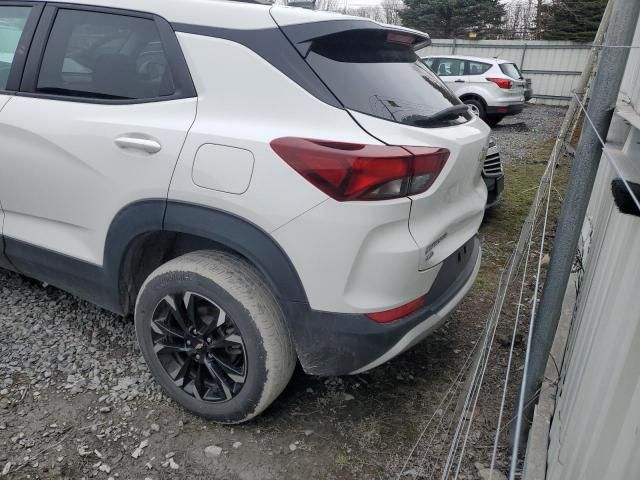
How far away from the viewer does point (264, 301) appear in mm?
2070

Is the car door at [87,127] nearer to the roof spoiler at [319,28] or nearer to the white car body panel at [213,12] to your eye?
the white car body panel at [213,12]

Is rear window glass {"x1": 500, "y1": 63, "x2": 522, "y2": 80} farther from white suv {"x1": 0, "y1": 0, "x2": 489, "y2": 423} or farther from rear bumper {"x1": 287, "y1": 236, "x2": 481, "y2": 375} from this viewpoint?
rear bumper {"x1": 287, "y1": 236, "x2": 481, "y2": 375}

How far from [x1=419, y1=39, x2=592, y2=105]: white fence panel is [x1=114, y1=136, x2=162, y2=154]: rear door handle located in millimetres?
18186

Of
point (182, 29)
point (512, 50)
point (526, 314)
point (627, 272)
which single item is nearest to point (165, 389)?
point (182, 29)

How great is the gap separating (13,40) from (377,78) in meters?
2.03

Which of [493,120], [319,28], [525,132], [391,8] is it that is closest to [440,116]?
[319,28]

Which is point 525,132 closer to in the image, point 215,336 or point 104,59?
point 104,59

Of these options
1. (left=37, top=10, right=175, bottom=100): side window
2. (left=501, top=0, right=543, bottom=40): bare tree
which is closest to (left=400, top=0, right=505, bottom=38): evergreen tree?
(left=501, top=0, right=543, bottom=40): bare tree

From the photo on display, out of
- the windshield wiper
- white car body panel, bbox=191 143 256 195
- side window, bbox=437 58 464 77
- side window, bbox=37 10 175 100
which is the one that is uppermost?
side window, bbox=37 10 175 100

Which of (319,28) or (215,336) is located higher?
(319,28)

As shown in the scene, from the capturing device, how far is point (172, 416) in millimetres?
2371

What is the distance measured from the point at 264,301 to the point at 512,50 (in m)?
20.6

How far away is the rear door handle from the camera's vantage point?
208 cm

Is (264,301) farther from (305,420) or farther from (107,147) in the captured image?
(107,147)
